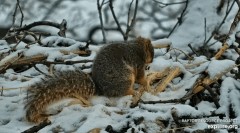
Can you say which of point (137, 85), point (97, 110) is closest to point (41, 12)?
point (137, 85)

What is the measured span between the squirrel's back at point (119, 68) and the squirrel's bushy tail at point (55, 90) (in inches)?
4.0

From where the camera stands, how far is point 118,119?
271cm

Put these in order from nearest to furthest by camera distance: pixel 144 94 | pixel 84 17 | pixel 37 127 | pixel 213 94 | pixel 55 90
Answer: pixel 37 127, pixel 213 94, pixel 55 90, pixel 144 94, pixel 84 17

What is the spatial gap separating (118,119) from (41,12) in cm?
766

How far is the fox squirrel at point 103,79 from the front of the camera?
2.87 m

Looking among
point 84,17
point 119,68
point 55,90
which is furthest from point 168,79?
point 84,17

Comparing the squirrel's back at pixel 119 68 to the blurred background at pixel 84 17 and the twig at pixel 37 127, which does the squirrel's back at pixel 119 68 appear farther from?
the blurred background at pixel 84 17

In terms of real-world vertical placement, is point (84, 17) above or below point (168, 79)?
above

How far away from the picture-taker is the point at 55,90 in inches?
117

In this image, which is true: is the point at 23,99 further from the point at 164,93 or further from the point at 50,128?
the point at 164,93

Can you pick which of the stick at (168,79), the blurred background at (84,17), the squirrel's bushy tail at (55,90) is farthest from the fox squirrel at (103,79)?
the blurred background at (84,17)

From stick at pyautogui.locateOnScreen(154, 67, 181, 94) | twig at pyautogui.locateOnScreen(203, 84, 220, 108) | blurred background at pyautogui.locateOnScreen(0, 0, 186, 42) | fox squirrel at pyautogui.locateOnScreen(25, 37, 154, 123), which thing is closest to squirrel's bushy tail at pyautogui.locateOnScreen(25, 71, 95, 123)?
fox squirrel at pyautogui.locateOnScreen(25, 37, 154, 123)

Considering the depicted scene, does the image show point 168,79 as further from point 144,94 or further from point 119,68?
point 119,68

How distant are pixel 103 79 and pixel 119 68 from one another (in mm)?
151
